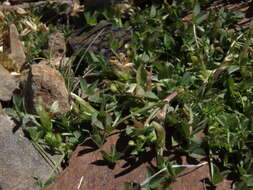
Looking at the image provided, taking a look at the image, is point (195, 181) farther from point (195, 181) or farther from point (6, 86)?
point (6, 86)

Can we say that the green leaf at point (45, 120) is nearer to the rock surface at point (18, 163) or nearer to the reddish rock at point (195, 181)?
the rock surface at point (18, 163)

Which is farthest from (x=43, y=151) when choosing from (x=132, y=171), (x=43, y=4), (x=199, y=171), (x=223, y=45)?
(x=43, y=4)

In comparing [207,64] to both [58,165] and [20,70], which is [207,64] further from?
[20,70]

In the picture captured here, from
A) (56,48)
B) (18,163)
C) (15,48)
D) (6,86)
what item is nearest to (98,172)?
(18,163)

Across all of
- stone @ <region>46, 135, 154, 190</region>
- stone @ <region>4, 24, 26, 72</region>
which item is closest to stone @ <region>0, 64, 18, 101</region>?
stone @ <region>4, 24, 26, 72</region>

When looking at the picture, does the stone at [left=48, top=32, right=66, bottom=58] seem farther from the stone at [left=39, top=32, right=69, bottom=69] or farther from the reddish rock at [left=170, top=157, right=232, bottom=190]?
the reddish rock at [left=170, top=157, right=232, bottom=190]

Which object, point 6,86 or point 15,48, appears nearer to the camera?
point 6,86

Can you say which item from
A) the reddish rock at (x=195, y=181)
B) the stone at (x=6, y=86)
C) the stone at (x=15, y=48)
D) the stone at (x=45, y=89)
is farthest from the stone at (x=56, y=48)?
the reddish rock at (x=195, y=181)

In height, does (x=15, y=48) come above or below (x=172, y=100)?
above
